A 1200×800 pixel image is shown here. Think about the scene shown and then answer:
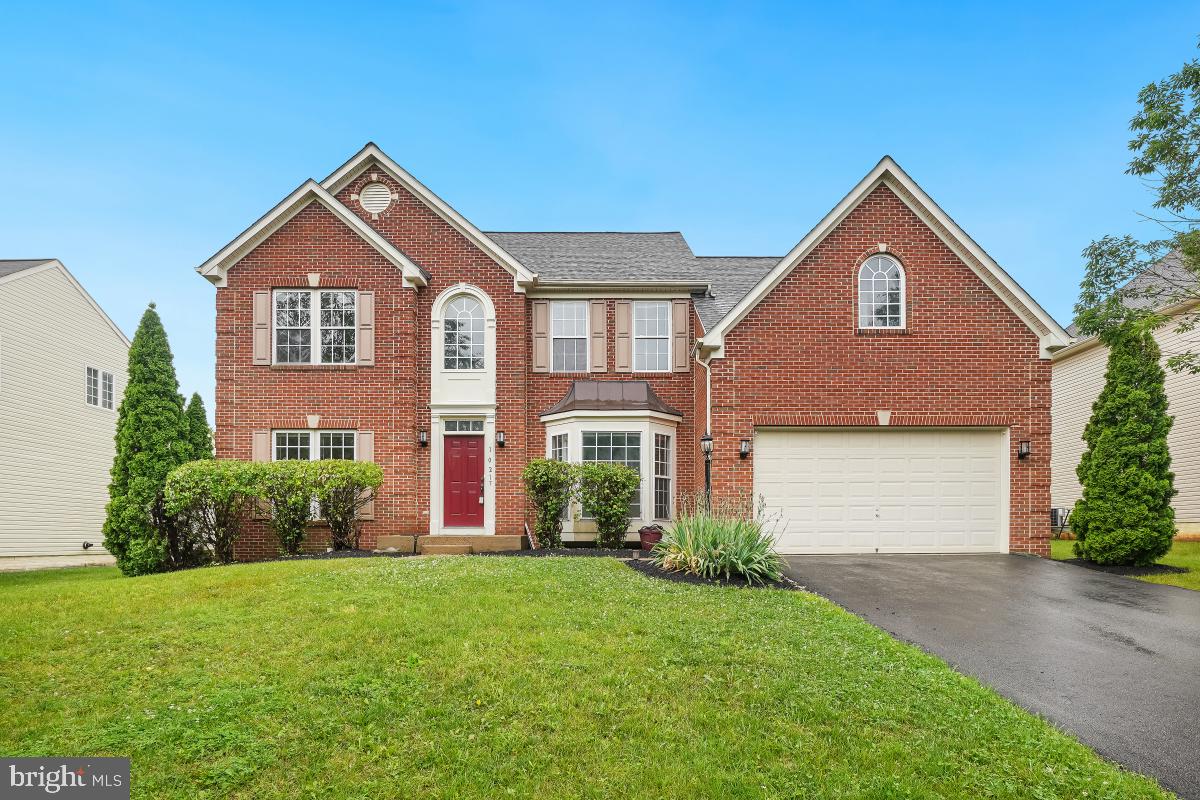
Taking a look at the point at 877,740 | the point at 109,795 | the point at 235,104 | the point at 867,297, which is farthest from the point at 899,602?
the point at 235,104

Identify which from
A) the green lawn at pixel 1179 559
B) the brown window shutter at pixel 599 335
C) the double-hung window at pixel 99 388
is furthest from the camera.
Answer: the double-hung window at pixel 99 388

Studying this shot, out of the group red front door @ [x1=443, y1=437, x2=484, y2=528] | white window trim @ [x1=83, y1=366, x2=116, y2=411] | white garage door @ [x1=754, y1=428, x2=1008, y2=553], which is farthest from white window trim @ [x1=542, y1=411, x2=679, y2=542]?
white window trim @ [x1=83, y1=366, x2=116, y2=411]

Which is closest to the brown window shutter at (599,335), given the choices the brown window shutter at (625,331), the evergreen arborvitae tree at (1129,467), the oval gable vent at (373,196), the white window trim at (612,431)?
the brown window shutter at (625,331)

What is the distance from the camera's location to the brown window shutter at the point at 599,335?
52.1ft

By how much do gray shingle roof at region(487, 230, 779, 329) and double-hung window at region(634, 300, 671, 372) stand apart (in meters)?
0.69

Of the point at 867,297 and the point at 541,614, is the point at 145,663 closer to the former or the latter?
the point at 541,614

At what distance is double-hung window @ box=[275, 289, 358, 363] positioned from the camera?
587 inches

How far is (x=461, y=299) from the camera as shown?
51.4 feet

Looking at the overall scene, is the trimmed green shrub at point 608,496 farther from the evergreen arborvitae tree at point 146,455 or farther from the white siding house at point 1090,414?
the white siding house at point 1090,414

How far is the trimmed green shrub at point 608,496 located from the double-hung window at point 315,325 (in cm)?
604

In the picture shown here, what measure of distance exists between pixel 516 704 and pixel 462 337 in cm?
1167

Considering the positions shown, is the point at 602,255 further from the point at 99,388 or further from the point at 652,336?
the point at 99,388

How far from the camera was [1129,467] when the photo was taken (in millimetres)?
12531

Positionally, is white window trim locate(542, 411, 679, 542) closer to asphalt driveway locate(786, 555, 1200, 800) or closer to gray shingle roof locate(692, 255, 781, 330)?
gray shingle roof locate(692, 255, 781, 330)
